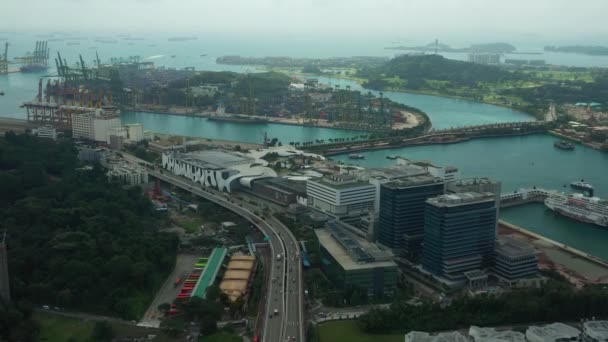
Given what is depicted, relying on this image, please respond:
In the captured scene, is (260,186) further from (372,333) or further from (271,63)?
(271,63)

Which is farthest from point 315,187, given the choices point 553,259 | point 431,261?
point 553,259

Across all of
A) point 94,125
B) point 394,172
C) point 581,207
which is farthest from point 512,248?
point 94,125

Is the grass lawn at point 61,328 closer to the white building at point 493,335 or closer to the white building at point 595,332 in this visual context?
the white building at point 493,335

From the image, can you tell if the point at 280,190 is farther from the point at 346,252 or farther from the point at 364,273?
the point at 364,273

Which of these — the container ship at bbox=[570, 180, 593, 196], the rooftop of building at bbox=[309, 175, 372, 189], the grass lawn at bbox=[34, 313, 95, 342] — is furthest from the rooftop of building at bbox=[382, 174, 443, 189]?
the container ship at bbox=[570, 180, 593, 196]

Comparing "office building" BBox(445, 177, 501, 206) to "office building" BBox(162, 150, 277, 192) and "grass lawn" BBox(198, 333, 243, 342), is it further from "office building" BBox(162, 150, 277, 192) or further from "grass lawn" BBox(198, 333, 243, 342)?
"grass lawn" BBox(198, 333, 243, 342)
